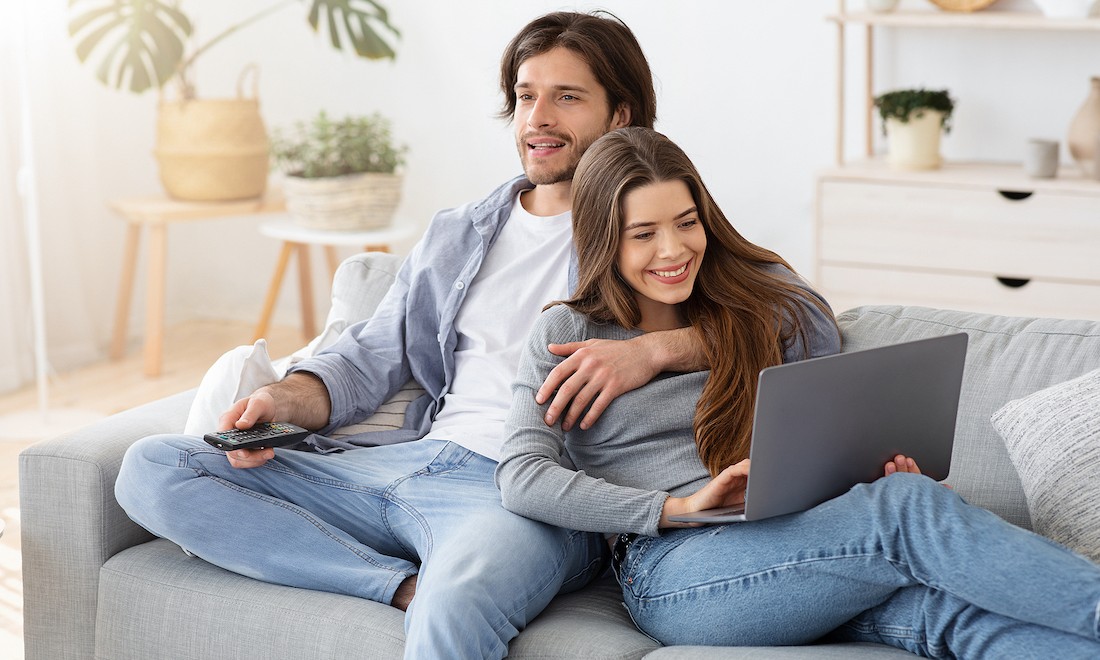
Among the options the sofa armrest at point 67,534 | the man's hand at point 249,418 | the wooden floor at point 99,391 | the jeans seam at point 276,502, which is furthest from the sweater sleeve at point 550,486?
the wooden floor at point 99,391

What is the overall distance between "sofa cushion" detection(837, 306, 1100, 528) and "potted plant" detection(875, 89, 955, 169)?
1.55 metres

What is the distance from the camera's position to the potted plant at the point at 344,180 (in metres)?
3.71

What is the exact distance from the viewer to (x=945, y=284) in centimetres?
340

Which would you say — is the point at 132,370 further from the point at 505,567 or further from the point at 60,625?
the point at 505,567

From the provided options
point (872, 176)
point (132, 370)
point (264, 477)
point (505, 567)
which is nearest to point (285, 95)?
point (132, 370)

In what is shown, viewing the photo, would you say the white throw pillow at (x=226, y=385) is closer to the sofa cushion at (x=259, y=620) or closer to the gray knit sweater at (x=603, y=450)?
the sofa cushion at (x=259, y=620)

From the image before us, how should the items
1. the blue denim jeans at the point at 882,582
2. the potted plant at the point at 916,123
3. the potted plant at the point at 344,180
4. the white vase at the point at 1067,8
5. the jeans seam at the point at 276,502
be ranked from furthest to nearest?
1. the potted plant at the point at 344,180
2. the potted plant at the point at 916,123
3. the white vase at the point at 1067,8
4. the jeans seam at the point at 276,502
5. the blue denim jeans at the point at 882,582

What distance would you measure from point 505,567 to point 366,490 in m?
0.34

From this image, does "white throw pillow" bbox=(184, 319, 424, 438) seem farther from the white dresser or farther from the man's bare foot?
the white dresser

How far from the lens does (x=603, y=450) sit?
5.86 feet

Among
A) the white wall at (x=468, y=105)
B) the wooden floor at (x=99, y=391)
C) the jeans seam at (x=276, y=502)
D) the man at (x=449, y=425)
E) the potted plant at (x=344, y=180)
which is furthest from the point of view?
the potted plant at (x=344, y=180)

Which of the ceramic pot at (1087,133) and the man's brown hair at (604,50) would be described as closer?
the man's brown hair at (604,50)

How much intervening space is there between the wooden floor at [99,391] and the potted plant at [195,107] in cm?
59

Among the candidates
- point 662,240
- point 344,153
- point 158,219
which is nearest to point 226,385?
point 662,240
